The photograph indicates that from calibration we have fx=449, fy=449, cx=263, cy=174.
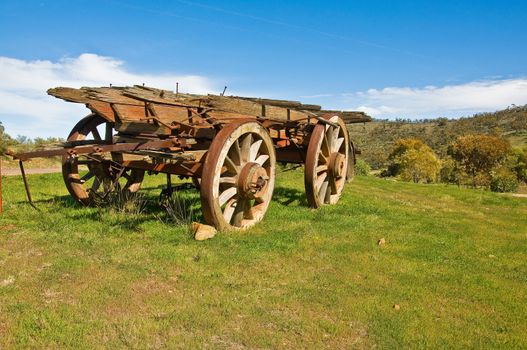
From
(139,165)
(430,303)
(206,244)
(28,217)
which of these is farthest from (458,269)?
(28,217)

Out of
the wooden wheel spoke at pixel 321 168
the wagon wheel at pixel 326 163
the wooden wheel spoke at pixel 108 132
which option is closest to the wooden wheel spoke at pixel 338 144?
the wagon wheel at pixel 326 163

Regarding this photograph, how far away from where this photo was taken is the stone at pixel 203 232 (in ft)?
18.9

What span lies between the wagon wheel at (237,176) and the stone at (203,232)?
0.08 m

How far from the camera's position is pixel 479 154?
1339 inches

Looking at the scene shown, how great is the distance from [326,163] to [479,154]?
97.1 feet

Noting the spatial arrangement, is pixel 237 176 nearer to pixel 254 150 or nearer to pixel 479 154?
pixel 254 150

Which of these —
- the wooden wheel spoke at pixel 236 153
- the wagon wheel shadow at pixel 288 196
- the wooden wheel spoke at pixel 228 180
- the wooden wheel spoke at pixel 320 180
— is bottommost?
the wagon wheel shadow at pixel 288 196

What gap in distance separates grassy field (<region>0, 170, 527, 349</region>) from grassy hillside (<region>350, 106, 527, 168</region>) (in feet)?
137

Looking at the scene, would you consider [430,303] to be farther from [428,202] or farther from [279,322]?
[428,202]

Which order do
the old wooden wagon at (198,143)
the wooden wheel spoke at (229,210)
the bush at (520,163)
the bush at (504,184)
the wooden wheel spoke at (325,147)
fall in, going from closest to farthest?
the old wooden wagon at (198,143) < the wooden wheel spoke at (229,210) < the wooden wheel spoke at (325,147) < the bush at (504,184) < the bush at (520,163)

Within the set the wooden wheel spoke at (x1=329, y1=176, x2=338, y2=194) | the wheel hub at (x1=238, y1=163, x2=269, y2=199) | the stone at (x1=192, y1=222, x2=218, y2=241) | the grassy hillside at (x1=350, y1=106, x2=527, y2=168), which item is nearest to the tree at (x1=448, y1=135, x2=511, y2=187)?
the grassy hillside at (x1=350, y1=106, x2=527, y2=168)

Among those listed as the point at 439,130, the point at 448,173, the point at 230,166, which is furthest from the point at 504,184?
the point at 439,130

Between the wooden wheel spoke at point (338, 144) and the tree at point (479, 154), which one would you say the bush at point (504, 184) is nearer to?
the tree at point (479, 154)

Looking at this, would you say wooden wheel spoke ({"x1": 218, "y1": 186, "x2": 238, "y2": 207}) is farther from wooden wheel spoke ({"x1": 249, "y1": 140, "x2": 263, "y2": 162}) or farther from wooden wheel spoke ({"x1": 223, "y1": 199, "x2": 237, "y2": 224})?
wooden wheel spoke ({"x1": 249, "y1": 140, "x2": 263, "y2": 162})
